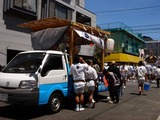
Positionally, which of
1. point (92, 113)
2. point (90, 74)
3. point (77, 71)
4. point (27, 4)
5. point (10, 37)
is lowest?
point (92, 113)

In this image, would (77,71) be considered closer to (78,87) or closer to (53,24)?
(78,87)

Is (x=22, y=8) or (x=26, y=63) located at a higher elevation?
(x=22, y=8)

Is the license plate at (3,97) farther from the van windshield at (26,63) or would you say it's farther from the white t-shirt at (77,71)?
the white t-shirt at (77,71)

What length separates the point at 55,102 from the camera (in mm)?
9086

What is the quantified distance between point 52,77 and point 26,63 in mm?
955

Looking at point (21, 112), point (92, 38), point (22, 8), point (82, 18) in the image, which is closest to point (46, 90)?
point (21, 112)

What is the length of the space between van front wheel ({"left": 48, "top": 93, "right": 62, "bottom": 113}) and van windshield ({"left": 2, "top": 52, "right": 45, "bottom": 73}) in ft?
3.70

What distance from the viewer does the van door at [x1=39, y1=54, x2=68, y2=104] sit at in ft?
27.6

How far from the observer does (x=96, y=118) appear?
8.65 meters

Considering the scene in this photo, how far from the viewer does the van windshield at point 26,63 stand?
8597mm

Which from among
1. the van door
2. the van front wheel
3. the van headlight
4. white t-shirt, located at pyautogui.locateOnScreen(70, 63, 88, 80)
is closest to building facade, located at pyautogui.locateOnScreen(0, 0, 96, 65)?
the van door

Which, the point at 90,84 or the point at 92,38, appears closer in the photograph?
the point at 90,84

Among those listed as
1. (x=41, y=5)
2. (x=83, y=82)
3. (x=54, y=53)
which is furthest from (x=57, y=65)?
(x=41, y=5)

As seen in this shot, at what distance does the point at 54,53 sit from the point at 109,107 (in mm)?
3161
